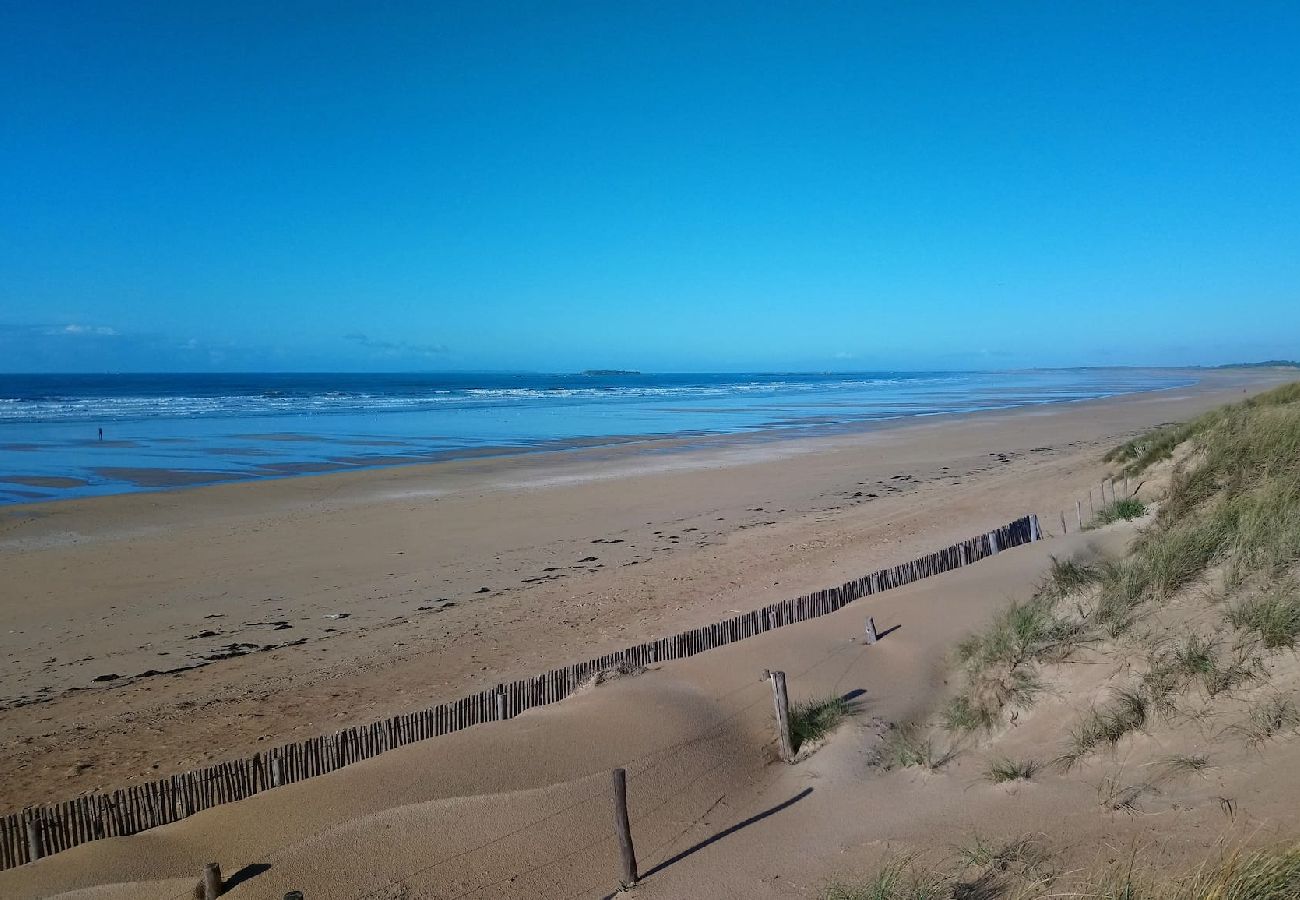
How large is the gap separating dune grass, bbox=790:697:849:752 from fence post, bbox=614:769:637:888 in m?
2.61

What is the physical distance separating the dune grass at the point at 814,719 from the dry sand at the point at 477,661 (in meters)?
0.34

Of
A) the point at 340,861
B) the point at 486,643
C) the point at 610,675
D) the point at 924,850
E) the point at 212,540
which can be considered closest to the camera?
the point at 924,850

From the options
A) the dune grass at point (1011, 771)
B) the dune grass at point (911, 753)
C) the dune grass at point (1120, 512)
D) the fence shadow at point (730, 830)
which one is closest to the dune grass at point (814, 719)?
the dune grass at point (911, 753)

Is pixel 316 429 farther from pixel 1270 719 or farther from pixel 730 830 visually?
pixel 1270 719

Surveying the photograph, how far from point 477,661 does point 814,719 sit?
4.87m

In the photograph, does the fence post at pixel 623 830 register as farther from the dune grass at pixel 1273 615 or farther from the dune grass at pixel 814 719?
the dune grass at pixel 1273 615

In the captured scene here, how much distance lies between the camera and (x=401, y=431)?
44.8 m

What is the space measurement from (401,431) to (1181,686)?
42137 millimetres

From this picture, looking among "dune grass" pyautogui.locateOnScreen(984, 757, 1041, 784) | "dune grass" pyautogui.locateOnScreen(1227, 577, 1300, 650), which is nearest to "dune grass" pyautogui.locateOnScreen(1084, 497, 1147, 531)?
"dune grass" pyautogui.locateOnScreen(1227, 577, 1300, 650)

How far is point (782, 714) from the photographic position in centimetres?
777

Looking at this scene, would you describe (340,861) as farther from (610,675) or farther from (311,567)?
(311,567)

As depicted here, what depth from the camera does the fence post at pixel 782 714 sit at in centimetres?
771

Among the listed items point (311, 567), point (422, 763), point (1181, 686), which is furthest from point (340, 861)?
point (311, 567)

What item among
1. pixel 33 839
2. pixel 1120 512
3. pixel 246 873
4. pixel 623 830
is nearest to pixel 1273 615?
pixel 623 830
